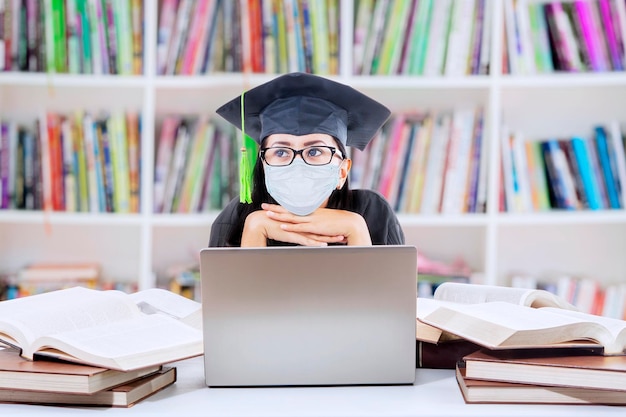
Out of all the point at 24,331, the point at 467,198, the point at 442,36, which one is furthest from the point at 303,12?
the point at 24,331

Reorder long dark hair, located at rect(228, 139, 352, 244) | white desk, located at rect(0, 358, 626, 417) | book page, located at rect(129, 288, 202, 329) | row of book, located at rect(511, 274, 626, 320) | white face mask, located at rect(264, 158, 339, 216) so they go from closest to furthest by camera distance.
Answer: white desk, located at rect(0, 358, 626, 417) → book page, located at rect(129, 288, 202, 329) → white face mask, located at rect(264, 158, 339, 216) → long dark hair, located at rect(228, 139, 352, 244) → row of book, located at rect(511, 274, 626, 320)

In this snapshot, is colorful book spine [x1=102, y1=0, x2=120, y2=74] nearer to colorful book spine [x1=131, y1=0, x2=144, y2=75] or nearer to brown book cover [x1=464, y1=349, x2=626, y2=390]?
colorful book spine [x1=131, y1=0, x2=144, y2=75]

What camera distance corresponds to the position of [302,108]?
5.25ft

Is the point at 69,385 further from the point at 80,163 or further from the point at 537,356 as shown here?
the point at 80,163

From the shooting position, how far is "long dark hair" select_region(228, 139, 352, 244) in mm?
1762

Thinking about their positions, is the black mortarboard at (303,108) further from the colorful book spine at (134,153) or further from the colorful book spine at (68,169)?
the colorful book spine at (68,169)

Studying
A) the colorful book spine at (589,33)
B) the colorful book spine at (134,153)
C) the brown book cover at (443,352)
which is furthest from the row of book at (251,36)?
the brown book cover at (443,352)

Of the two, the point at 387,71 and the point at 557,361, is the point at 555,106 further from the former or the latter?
the point at 557,361

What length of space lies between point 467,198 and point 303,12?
0.89 metres

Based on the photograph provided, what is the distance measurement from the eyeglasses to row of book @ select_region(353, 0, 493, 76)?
0.93m

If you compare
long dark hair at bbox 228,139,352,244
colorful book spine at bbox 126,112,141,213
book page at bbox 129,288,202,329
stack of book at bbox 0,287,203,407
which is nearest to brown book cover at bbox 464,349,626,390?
stack of book at bbox 0,287,203,407

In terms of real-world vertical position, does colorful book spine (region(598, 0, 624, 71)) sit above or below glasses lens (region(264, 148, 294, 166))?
above

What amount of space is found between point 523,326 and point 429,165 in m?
1.60

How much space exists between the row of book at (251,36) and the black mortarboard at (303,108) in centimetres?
77
